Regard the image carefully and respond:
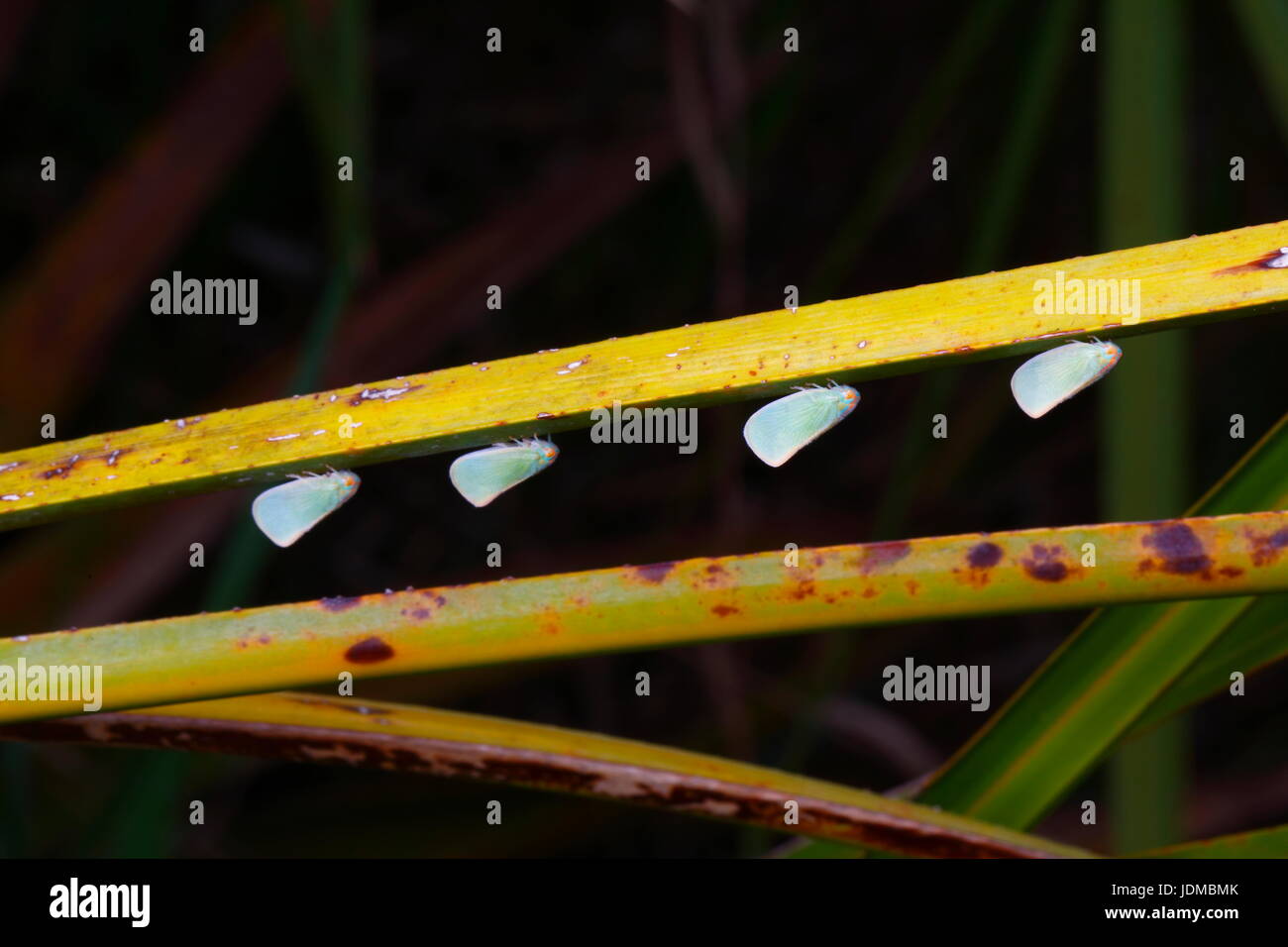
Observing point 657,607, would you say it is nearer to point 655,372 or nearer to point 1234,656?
point 655,372

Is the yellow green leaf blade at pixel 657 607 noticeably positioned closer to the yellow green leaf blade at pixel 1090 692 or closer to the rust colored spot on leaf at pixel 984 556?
the rust colored spot on leaf at pixel 984 556

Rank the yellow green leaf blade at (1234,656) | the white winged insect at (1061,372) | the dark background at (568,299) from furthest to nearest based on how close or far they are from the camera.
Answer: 1. the dark background at (568,299)
2. the yellow green leaf blade at (1234,656)
3. the white winged insect at (1061,372)

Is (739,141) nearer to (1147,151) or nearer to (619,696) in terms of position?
(1147,151)

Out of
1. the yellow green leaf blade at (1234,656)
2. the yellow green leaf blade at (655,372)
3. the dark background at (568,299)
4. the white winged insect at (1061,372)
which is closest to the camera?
the yellow green leaf blade at (655,372)

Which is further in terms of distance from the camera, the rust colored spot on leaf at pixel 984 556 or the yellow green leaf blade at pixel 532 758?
the yellow green leaf blade at pixel 532 758

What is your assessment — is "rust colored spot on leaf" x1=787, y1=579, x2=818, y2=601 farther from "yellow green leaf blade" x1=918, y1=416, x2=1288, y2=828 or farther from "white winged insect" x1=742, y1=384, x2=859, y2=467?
"yellow green leaf blade" x1=918, y1=416, x2=1288, y2=828

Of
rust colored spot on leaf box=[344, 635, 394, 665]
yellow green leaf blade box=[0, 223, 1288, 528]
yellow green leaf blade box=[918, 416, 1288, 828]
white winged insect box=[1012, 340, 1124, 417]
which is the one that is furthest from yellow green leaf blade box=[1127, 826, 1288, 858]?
rust colored spot on leaf box=[344, 635, 394, 665]

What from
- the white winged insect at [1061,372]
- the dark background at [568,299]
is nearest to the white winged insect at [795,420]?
the white winged insect at [1061,372]
